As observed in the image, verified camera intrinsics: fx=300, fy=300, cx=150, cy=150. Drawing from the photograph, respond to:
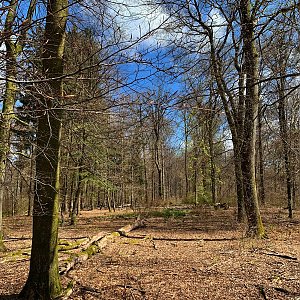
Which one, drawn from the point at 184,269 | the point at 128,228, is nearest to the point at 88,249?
the point at 184,269

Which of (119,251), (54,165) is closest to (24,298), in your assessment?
(54,165)

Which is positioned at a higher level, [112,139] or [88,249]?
[112,139]

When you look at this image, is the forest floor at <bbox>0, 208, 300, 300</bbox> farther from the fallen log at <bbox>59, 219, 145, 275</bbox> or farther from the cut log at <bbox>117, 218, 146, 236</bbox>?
the cut log at <bbox>117, 218, 146, 236</bbox>

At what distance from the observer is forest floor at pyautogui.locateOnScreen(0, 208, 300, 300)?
4.25 m

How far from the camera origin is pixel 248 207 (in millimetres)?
8156

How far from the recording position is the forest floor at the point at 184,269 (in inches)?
167

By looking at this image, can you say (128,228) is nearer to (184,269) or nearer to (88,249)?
(88,249)

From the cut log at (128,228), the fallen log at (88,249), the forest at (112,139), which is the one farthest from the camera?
the cut log at (128,228)

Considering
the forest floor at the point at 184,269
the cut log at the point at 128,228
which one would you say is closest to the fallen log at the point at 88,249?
the cut log at the point at 128,228

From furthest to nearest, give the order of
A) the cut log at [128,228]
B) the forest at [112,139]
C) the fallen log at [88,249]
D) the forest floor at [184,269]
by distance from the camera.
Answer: the cut log at [128,228], the fallen log at [88,249], the forest floor at [184,269], the forest at [112,139]

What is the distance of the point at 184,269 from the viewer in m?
5.38

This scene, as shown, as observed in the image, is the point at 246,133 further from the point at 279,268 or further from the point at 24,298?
the point at 24,298

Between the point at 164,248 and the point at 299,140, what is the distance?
7319 mm

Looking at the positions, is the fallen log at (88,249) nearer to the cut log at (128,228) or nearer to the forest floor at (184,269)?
the cut log at (128,228)
